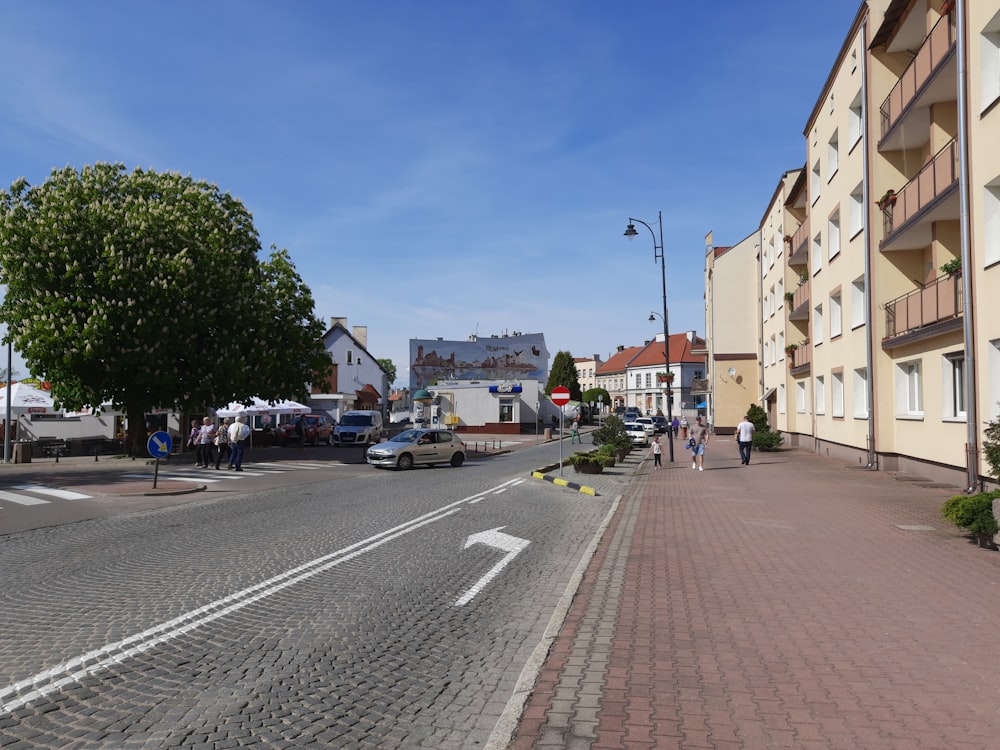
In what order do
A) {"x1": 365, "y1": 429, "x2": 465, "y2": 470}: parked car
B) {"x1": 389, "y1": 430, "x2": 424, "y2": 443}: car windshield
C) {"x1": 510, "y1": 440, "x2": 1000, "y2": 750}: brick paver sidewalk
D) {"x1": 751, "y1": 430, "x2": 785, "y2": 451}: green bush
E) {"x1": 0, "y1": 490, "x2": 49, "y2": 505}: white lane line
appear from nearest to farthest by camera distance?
{"x1": 510, "y1": 440, "x2": 1000, "y2": 750}: brick paver sidewalk, {"x1": 0, "y1": 490, "x2": 49, "y2": 505}: white lane line, {"x1": 365, "y1": 429, "x2": 465, "y2": 470}: parked car, {"x1": 389, "y1": 430, "x2": 424, "y2": 443}: car windshield, {"x1": 751, "y1": 430, "x2": 785, "y2": 451}: green bush

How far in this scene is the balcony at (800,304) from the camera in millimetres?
31712

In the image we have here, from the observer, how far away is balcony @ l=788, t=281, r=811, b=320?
104 ft

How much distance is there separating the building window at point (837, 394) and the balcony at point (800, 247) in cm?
687

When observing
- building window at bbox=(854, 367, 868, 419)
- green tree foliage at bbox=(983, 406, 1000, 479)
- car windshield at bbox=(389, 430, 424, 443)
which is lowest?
car windshield at bbox=(389, 430, 424, 443)

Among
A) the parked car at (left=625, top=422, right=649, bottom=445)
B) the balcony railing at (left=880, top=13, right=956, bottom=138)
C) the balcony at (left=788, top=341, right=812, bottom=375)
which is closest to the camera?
the balcony railing at (left=880, top=13, right=956, bottom=138)

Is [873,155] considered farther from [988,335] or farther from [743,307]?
[743,307]

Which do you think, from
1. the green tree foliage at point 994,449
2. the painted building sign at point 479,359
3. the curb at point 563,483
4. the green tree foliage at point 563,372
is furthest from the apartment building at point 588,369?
the green tree foliage at point 994,449

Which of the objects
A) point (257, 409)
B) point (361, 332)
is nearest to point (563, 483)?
point (257, 409)

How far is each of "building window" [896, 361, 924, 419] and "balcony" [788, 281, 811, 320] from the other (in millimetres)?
10985

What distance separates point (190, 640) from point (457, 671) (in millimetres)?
2032

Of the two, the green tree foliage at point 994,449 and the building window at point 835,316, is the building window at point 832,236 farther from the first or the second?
the green tree foliage at point 994,449

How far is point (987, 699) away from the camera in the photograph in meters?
4.48

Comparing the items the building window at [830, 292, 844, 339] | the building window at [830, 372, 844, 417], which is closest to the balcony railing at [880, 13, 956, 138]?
the building window at [830, 292, 844, 339]

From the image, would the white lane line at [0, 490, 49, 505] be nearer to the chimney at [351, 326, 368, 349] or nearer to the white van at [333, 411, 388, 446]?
the white van at [333, 411, 388, 446]
